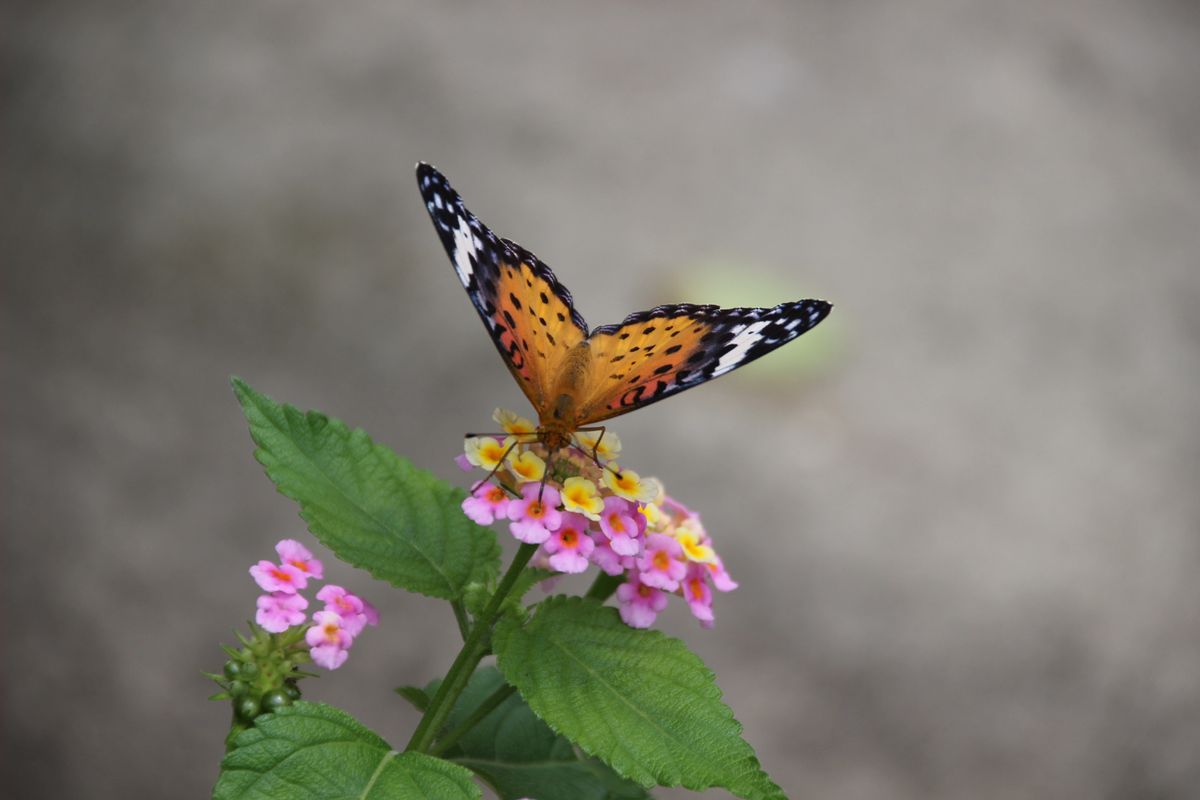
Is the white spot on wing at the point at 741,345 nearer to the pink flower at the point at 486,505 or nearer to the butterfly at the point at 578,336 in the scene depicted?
the butterfly at the point at 578,336

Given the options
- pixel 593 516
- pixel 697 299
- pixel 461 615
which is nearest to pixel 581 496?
pixel 593 516

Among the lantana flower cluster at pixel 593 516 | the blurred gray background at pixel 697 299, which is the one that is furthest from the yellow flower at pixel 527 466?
the blurred gray background at pixel 697 299

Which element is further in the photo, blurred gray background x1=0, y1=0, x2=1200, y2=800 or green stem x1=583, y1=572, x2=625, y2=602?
blurred gray background x1=0, y1=0, x2=1200, y2=800

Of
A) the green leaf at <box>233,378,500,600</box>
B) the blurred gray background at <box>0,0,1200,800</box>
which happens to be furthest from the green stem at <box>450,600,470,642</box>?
the blurred gray background at <box>0,0,1200,800</box>

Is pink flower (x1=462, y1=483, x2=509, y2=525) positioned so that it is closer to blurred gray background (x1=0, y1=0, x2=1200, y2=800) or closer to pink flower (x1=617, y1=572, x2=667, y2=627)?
pink flower (x1=617, y1=572, x2=667, y2=627)

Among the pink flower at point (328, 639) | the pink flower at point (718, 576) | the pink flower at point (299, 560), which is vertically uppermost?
the pink flower at point (718, 576)

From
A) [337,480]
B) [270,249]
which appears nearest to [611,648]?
[337,480]
